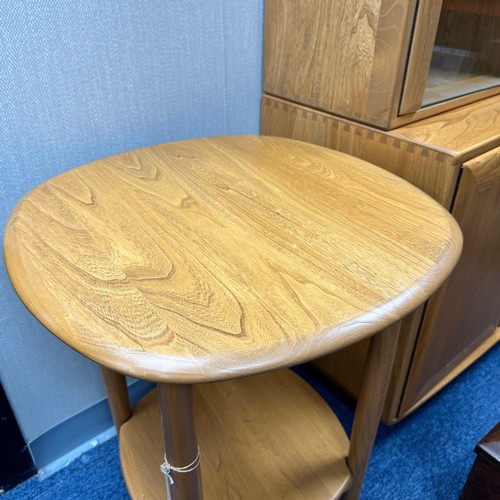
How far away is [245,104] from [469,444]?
88cm

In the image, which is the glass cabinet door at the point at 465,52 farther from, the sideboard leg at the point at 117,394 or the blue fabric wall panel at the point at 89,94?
the sideboard leg at the point at 117,394

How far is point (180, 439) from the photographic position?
428mm

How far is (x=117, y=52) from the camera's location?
0.69 metres

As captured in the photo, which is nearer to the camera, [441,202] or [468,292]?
[441,202]

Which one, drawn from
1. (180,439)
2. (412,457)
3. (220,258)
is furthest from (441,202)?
(412,457)

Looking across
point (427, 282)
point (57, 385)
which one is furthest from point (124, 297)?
point (57, 385)

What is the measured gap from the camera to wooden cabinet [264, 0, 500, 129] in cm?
65

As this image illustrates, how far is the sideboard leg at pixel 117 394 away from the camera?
755mm

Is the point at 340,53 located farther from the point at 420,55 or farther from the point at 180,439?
the point at 180,439

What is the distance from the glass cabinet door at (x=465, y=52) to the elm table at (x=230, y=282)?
0.85ft

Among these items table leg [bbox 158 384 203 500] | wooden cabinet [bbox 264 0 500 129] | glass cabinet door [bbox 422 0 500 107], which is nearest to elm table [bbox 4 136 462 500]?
table leg [bbox 158 384 203 500]

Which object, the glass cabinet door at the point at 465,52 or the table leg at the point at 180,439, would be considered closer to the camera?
the table leg at the point at 180,439

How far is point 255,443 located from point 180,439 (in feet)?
1.25

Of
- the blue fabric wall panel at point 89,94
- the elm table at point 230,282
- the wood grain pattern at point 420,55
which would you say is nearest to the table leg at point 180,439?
the elm table at point 230,282
